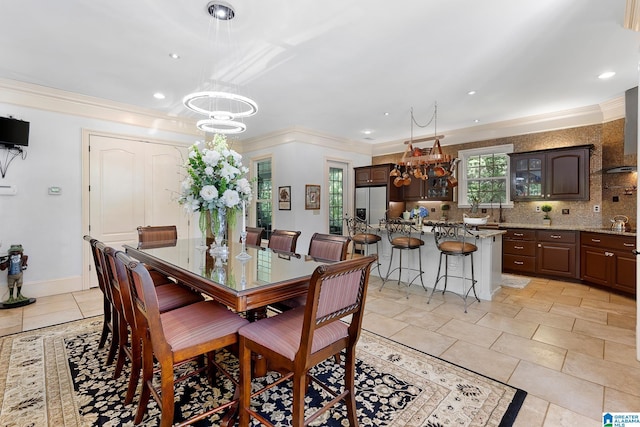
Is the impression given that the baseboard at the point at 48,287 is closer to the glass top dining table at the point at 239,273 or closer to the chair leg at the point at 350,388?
the glass top dining table at the point at 239,273

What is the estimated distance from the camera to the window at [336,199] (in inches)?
274

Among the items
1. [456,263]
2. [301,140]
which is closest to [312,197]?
[301,140]

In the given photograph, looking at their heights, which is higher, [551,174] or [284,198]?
[551,174]

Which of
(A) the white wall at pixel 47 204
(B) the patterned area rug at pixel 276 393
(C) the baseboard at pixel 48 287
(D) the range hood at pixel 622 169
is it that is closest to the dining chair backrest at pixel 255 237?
(B) the patterned area rug at pixel 276 393

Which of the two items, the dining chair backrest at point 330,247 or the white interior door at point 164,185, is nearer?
the dining chair backrest at point 330,247

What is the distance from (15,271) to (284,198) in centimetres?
404

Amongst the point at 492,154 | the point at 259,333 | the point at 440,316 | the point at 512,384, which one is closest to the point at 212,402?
the point at 259,333

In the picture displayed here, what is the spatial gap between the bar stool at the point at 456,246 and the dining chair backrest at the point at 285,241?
6.47 ft

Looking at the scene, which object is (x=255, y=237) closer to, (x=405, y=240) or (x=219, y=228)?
(x=219, y=228)

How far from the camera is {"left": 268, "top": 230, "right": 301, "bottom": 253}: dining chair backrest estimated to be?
9.94ft

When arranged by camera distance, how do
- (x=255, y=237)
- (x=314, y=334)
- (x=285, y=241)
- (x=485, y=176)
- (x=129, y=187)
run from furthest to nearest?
(x=485, y=176) < (x=129, y=187) < (x=255, y=237) < (x=285, y=241) < (x=314, y=334)

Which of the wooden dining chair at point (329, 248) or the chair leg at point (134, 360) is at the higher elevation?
the wooden dining chair at point (329, 248)

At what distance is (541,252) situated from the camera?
16.3 ft

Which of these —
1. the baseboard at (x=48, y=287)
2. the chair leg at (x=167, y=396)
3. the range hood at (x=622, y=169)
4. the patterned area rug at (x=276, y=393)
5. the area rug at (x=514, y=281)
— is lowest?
the patterned area rug at (x=276, y=393)
